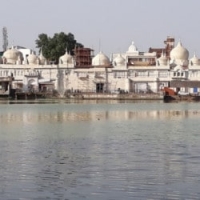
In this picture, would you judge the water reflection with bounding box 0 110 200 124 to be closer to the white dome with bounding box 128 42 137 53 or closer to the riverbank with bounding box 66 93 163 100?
the riverbank with bounding box 66 93 163 100

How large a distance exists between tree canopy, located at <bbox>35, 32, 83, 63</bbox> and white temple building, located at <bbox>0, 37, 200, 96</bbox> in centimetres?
663

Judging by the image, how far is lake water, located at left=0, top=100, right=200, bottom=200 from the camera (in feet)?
37.0

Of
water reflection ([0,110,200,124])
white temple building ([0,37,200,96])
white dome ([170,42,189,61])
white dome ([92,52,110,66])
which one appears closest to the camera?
water reflection ([0,110,200,124])

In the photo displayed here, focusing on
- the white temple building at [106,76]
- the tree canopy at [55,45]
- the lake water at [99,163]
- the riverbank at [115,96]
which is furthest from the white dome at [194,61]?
the lake water at [99,163]

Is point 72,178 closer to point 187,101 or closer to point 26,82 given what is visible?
point 187,101

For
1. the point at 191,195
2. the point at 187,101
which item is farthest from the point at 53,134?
the point at 187,101

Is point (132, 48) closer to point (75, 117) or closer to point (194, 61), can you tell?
point (194, 61)

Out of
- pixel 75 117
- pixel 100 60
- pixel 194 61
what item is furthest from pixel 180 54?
pixel 75 117

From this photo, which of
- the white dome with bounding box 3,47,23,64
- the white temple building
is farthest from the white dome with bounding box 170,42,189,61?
the white dome with bounding box 3,47,23,64

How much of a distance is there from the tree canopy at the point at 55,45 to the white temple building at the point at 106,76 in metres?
6.63

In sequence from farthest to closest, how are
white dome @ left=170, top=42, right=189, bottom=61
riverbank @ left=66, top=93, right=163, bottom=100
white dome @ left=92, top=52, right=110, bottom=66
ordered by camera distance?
white dome @ left=92, top=52, right=110, bottom=66 → white dome @ left=170, top=42, right=189, bottom=61 → riverbank @ left=66, top=93, right=163, bottom=100

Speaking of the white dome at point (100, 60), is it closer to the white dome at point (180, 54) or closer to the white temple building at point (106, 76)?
the white temple building at point (106, 76)

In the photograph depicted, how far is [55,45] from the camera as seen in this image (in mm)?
72750

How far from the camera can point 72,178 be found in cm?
1238
